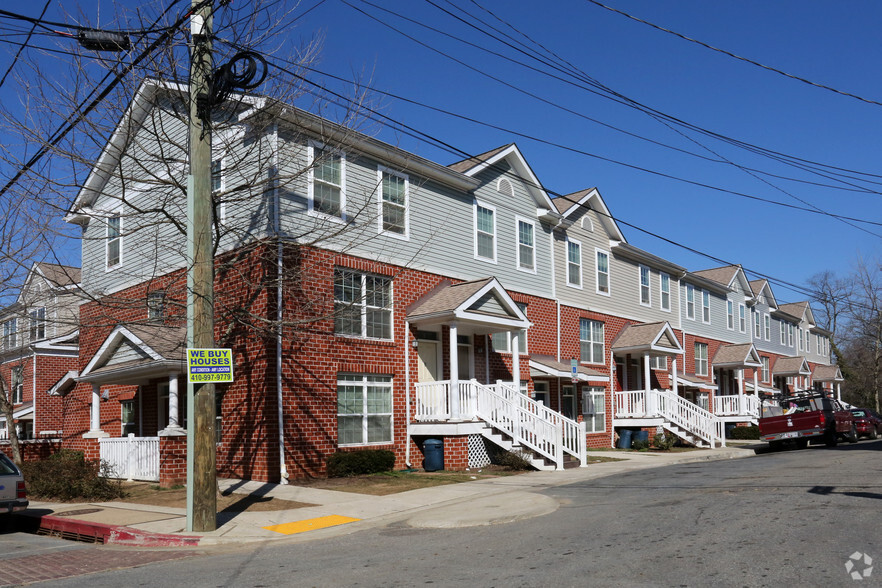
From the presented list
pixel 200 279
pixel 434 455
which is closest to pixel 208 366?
pixel 200 279

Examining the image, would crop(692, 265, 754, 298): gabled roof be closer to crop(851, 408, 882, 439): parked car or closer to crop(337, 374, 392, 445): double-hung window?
crop(851, 408, 882, 439): parked car

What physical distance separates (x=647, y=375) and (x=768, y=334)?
24.5 metres

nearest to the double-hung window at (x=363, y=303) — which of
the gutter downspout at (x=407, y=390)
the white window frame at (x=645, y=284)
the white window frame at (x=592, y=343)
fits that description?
the gutter downspout at (x=407, y=390)

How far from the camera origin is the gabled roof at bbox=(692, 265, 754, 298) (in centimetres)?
4406

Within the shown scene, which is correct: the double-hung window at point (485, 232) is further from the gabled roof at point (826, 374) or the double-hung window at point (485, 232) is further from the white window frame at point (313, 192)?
the gabled roof at point (826, 374)

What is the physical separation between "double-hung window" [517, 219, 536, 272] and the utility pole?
1560cm

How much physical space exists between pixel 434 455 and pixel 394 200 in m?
6.93

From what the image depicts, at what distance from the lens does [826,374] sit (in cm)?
5775

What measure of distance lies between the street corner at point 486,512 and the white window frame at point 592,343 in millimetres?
15885

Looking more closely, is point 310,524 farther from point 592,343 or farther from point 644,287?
point 644,287

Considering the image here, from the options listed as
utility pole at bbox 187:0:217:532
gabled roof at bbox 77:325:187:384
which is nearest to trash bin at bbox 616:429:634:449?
gabled roof at bbox 77:325:187:384

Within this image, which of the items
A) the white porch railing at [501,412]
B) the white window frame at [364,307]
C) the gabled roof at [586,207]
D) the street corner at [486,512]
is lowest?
the street corner at [486,512]

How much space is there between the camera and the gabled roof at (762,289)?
48938 millimetres

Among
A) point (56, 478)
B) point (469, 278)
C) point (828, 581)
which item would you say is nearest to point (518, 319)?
point (469, 278)
